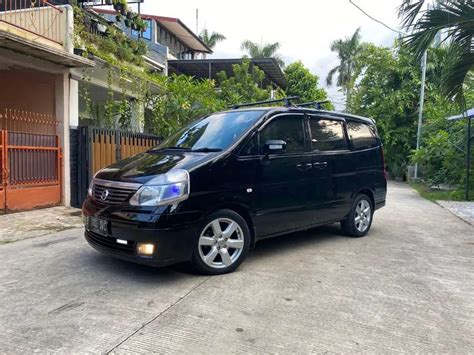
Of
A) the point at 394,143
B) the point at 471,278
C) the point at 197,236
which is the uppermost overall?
the point at 394,143

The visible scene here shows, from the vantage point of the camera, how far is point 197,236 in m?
4.25

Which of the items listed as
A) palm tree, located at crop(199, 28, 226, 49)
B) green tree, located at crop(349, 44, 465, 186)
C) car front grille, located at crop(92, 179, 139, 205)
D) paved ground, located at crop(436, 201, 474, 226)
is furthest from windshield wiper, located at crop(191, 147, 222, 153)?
palm tree, located at crop(199, 28, 226, 49)

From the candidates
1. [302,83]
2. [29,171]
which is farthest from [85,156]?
[302,83]

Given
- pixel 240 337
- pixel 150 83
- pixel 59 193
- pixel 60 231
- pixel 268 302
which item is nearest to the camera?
pixel 240 337

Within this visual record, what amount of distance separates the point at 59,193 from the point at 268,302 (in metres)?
6.58

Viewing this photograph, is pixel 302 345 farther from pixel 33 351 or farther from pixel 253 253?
pixel 253 253

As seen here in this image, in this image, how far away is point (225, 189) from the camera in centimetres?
450

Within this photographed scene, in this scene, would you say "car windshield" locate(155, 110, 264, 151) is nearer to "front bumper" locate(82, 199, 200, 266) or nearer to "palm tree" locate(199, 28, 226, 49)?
"front bumper" locate(82, 199, 200, 266)

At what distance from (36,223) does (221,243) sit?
437 centimetres

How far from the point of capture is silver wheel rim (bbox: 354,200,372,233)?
6613 millimetres

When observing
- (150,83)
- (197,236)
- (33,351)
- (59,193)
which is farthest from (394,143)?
(33,351)

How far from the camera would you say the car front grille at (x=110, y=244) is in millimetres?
4172

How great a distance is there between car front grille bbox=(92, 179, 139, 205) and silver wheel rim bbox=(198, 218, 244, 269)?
837 millimetres

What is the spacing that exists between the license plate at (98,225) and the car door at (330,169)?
2635mm
